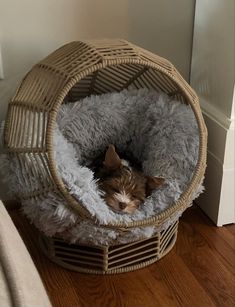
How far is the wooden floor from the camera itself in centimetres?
131

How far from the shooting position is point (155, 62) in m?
1.27

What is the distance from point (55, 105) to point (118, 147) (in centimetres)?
55

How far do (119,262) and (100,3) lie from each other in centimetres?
88

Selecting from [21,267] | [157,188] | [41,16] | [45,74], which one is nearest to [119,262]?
[157,188]

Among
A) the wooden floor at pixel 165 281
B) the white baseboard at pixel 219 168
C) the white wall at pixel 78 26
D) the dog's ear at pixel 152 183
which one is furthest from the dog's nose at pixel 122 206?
the white wall at pixel 78 26

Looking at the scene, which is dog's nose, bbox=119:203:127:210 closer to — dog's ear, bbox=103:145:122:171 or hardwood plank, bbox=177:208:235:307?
dog's ear, bbox=103:145:122:171

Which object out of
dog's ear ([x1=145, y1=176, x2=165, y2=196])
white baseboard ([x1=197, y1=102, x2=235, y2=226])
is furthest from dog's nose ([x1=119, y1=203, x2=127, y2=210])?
white baseboard ([x1=197, y1=102, x2=235, y2=226])

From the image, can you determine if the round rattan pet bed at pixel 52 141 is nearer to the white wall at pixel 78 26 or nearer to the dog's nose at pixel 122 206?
the dog's nose at pixel 122 206

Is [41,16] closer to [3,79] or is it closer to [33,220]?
[3,79]

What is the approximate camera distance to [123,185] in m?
1.39

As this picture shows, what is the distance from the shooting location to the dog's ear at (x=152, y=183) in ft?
4.52

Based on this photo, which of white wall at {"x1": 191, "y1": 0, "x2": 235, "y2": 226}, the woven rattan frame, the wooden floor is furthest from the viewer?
white wall at {"x1": 191, "y1": 0, "x2": 235, "y2": 226}

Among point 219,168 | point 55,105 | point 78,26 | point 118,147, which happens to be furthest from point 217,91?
point 55,105

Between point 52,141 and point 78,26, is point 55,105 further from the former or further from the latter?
point 78,26
